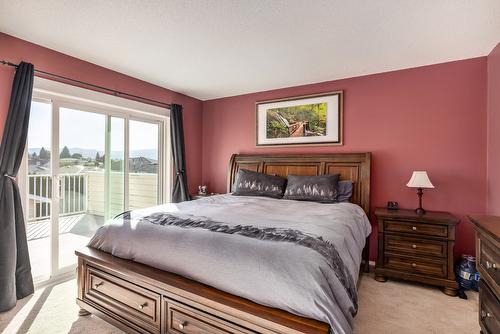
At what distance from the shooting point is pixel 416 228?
8.84 feet

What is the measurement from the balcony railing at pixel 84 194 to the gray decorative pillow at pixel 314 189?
2.22 m

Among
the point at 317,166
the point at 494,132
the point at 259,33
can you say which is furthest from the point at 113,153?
the point at 494,132

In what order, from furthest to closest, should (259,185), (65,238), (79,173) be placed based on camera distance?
(259,185) → (65,238) → (79,173)

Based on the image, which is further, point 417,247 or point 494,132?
point 417,247

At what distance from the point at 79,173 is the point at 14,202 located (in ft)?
2.66

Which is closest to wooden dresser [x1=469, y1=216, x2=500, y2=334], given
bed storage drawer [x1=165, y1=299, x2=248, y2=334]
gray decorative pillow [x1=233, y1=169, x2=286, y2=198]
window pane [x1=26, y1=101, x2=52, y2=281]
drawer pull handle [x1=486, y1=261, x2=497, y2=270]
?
drawer pull handle [x1=486, y1=261, x2=497, y2=270]

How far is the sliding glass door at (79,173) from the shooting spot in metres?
2.77

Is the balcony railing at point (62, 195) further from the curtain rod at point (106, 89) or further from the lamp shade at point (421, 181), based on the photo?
the lamp shade at point (421, 181)

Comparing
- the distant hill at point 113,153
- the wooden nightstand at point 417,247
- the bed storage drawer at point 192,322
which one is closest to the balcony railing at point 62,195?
the distant hill at point 113,153

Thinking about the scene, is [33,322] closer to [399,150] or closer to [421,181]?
[421,181]

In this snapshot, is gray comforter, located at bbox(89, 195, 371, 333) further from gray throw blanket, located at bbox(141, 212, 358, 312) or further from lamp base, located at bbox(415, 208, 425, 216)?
lamp base, located at bbox(415, 208, 425, 216)

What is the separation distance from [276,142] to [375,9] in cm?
229

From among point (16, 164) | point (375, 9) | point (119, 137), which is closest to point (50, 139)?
point (16, 164)

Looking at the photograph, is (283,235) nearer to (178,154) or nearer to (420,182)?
(420,182)
